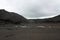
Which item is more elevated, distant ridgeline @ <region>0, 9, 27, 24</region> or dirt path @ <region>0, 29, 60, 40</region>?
distant ridgeline @ <region>0, 9, 27, 24</region>

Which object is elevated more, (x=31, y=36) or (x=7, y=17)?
(x=7, y=17)

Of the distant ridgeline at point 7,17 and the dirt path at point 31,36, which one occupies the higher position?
the distant ridgeline at point 7,17

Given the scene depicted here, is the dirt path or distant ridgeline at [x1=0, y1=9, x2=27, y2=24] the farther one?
distant ridgeline at [x1=0, y1=9, x2=27, y2=24]

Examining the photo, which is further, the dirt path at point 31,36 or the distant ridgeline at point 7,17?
the distant ridgeline at point 7,17

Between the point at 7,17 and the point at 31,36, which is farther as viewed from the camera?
the point at 7,17
